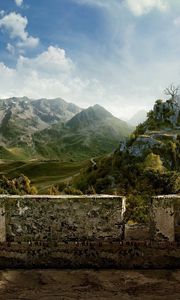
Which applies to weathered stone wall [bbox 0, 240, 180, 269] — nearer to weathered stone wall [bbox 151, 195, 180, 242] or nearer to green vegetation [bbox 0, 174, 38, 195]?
weathered stone wall [bbox 151, 195, 180, 242]

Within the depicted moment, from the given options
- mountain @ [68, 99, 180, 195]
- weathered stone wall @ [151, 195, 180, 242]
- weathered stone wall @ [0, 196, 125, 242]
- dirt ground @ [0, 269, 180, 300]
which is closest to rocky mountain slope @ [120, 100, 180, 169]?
mountain @ [68, 99, 180, 195]

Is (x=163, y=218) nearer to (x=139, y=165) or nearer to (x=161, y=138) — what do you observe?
(x=139, y=165)

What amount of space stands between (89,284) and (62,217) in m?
2.69

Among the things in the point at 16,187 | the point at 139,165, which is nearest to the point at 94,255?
the point at 16,187

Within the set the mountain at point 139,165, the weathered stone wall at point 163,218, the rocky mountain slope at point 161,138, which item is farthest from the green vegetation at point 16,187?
the weathered stone wall at point 163,218

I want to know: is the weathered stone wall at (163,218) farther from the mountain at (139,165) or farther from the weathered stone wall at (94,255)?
the mountain at (139,165)

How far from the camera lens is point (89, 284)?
1362 centimetres

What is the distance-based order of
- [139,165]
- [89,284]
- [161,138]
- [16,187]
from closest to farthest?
[89,284]
[16,187]
[139,165]
[161,138]

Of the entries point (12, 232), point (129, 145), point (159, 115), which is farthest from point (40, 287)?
point (159, 115)

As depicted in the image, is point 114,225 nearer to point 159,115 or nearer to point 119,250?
point 119,250

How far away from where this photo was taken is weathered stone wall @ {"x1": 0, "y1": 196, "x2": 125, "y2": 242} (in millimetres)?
15227

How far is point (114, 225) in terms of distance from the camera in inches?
601

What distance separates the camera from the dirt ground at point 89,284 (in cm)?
1267

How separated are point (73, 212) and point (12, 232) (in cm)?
231
